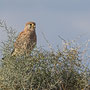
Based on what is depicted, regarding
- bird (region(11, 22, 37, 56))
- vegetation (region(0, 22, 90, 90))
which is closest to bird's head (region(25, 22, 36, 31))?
bird (region(11, 22, 37, 56))

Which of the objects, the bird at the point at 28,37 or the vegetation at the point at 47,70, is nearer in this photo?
the vegetation at the point at 47,70

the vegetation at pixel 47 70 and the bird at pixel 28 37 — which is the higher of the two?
the bird at pixel 28 37

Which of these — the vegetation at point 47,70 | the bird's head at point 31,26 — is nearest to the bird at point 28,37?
the bird's head at point 31,26

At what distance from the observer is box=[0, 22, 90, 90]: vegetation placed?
17.2 feet

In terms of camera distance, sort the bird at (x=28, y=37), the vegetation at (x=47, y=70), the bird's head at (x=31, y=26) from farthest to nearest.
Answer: the bird's head at (x=31, y=26), the bird at (x=28, y=37), the vegetation at (x=47, y=70)

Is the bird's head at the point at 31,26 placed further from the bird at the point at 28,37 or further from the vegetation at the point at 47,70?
the vegetation at the point at 47,70

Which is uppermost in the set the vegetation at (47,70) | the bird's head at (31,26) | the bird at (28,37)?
the bird's head at (31,26)

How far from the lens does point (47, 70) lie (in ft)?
17.8

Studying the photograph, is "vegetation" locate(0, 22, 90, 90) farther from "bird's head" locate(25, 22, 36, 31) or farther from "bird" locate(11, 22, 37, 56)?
"bird's head" locate(25, 22, 36, 31)

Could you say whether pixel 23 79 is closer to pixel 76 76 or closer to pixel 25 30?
pixel 76 76

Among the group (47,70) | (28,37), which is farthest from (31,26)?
(47,70)

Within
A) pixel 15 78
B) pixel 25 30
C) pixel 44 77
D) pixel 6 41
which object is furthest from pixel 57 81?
pixel 25 30

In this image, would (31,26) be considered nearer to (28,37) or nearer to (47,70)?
(28,37)

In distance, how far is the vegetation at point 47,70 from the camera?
5.23 meters
